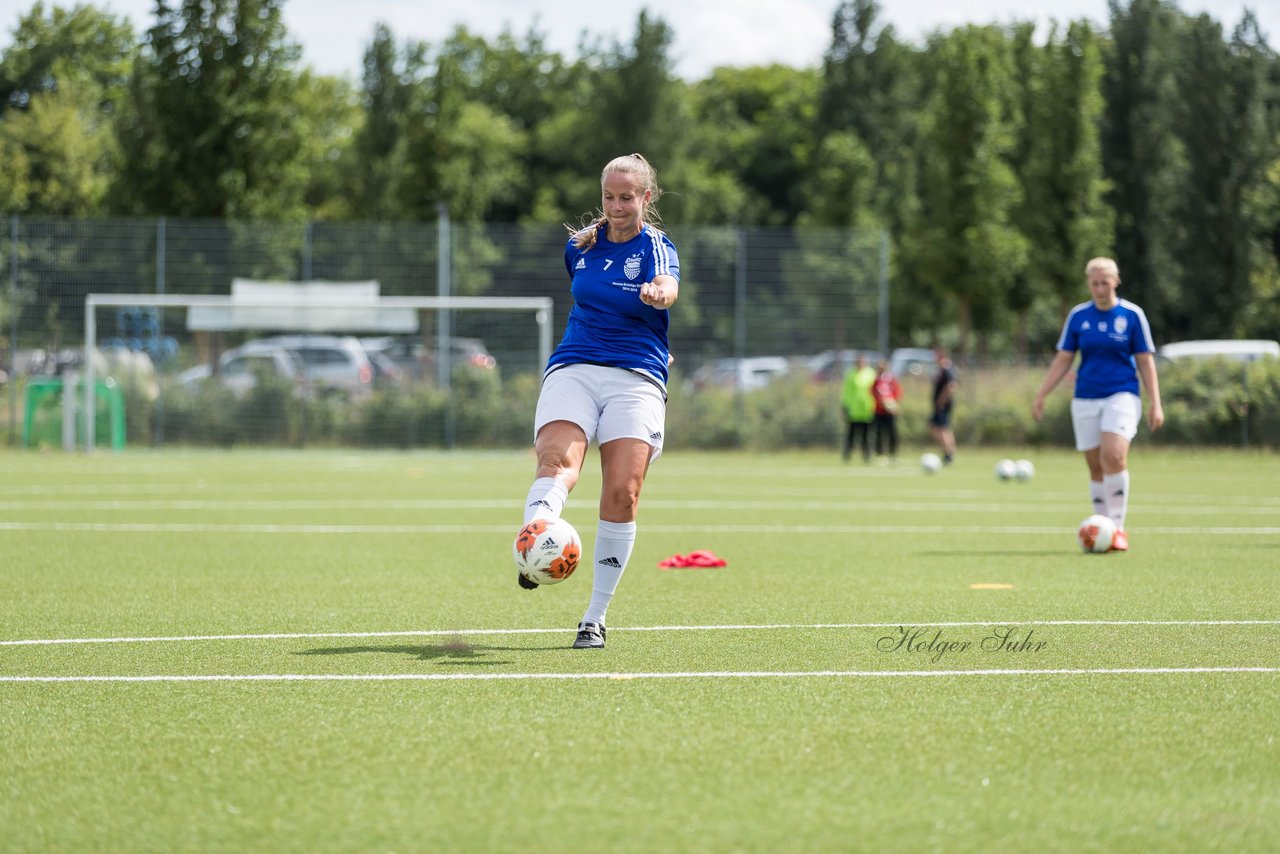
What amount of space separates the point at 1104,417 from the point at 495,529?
198 inches

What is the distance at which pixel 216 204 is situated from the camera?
32.6 metres

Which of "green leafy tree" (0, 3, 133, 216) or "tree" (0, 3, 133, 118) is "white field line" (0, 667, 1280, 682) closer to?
"green leafy tree" (0, 3, 133, 216)

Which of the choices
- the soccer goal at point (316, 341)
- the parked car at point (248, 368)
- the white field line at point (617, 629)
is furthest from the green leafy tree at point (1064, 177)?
the white field line at point (617, 629)

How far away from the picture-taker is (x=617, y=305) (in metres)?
6.83

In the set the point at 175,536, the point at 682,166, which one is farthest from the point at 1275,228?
the point at 175,536

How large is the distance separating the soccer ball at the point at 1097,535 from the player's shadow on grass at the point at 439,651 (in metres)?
5.74

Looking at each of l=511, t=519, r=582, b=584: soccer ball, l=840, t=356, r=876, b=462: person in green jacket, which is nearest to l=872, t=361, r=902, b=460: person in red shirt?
l=840, t=356, r=876, b=462: person in green jacket

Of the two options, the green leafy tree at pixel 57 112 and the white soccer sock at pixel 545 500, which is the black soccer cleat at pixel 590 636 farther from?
the green leafy tree at pixel 57 112

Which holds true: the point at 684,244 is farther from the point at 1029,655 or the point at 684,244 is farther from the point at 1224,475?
the point at 1029,655

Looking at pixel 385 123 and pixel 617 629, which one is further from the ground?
pixel 385 123

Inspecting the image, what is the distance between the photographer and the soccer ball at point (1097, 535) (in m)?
11.4

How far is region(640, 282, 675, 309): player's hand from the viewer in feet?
21.1

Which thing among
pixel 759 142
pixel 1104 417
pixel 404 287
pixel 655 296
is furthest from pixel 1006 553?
pixel 759 142

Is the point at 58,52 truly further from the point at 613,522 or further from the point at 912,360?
the point at 613,522
